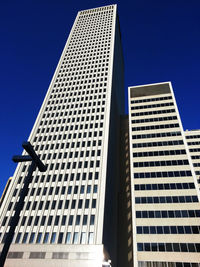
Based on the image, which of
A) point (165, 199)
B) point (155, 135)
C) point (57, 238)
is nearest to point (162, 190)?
point (165, 199)

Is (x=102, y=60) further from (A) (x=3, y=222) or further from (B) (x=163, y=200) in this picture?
(A) (x=3, y=222)

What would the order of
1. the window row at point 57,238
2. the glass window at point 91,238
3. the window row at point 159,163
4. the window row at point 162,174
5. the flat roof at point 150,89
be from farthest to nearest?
the flat roof at point 150,89, the window row at point 159,163, the window row at point 162,174, the window row at point 57,238, the glass window at point 91,238

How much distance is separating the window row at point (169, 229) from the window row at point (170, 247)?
2276 millimetres

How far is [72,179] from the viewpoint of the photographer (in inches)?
1991

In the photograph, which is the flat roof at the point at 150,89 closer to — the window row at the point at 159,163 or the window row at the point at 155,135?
the window row at the point at 155,135

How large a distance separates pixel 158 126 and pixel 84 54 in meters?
52.6

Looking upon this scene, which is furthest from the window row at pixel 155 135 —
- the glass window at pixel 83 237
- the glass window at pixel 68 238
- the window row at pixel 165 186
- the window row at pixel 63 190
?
the glass window at pixel 68 238

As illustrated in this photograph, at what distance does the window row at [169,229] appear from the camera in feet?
132

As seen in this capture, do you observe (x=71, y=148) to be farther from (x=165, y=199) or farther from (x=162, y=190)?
(x=165, y=199)

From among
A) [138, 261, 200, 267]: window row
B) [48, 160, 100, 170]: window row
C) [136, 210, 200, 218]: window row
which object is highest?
[48, 160, 100, 170]: window row

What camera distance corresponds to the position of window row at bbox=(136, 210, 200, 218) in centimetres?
4216

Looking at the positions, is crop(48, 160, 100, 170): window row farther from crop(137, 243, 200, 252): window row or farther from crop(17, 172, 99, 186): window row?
crop(137, 243, 200, 252): window row

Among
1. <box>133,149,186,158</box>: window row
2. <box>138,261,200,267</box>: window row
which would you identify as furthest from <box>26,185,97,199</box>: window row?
<box>138,261,200,267</box>: window row

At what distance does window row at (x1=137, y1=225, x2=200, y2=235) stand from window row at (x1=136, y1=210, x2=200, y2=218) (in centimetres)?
231
